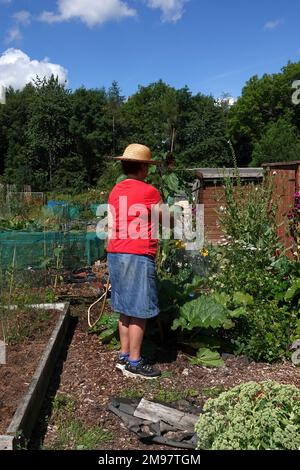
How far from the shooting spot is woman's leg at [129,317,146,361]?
4179mm

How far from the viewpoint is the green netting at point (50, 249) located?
816 centimetres

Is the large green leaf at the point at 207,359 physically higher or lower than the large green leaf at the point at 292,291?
lower

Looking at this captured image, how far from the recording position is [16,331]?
4.78 metres

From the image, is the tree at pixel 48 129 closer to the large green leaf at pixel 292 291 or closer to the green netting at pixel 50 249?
the green netting at pixel 50 249

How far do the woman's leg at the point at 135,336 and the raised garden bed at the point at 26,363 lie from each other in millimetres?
655

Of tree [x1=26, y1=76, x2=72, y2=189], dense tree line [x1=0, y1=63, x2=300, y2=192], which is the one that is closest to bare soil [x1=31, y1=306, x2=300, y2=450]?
dense tree line [x1=0, y1=63, x2=300, y2=192]

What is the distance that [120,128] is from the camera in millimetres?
54594

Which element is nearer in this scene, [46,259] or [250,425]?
[250,425]

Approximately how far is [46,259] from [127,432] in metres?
4.70

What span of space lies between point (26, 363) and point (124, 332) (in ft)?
2.61

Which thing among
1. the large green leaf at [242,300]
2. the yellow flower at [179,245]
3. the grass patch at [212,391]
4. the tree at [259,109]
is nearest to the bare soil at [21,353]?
the grass patch at [212,391]
